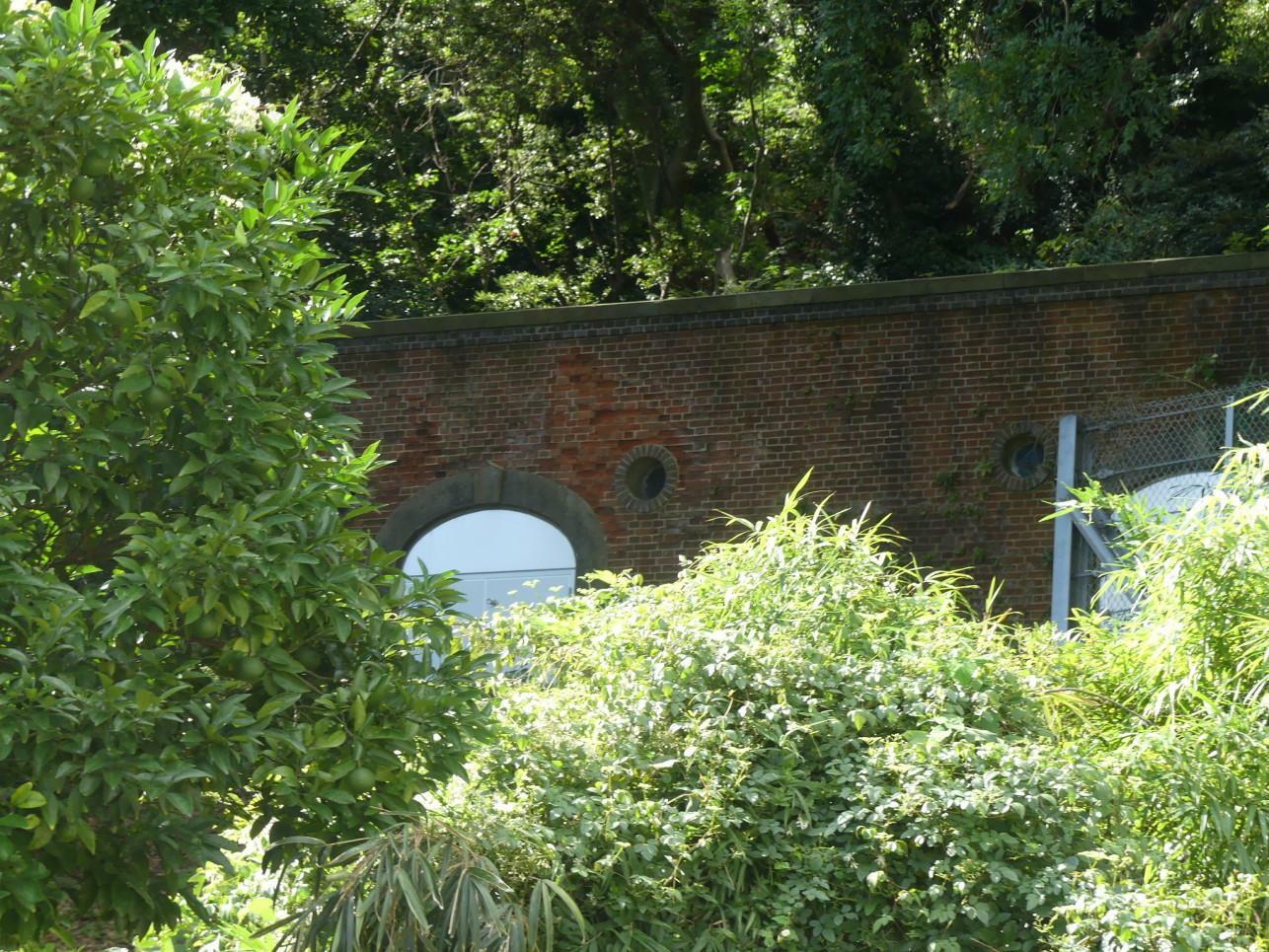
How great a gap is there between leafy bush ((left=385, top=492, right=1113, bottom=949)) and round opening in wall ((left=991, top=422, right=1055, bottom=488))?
5.88 m

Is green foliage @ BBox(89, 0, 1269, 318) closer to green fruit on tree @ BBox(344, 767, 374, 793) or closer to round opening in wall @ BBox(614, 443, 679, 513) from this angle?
round opening in wall @ BBox(614, 443, 679, 513)

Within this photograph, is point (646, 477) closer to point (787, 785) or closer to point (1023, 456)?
point (1023, 456)

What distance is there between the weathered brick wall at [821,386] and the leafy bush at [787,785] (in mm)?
5996

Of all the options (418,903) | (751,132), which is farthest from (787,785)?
(751,132)

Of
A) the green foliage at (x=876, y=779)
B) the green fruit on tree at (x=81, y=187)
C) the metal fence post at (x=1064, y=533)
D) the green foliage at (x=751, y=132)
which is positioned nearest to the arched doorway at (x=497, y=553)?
the metal fence post at (x=1064, y=533)

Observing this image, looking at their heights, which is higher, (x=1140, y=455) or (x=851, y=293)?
(x=851, y=293)

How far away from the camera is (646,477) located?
13266mm

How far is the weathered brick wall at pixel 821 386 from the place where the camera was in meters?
12.2

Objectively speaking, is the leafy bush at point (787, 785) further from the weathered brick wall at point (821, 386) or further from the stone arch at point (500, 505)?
the stone arch at point (500, 505)

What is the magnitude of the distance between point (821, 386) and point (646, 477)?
1.62m

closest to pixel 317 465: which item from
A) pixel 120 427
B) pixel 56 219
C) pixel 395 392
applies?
pixel 120 427

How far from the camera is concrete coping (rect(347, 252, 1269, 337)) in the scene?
12.1m

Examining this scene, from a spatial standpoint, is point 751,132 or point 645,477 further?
point 751,132

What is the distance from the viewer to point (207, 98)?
484 cm
